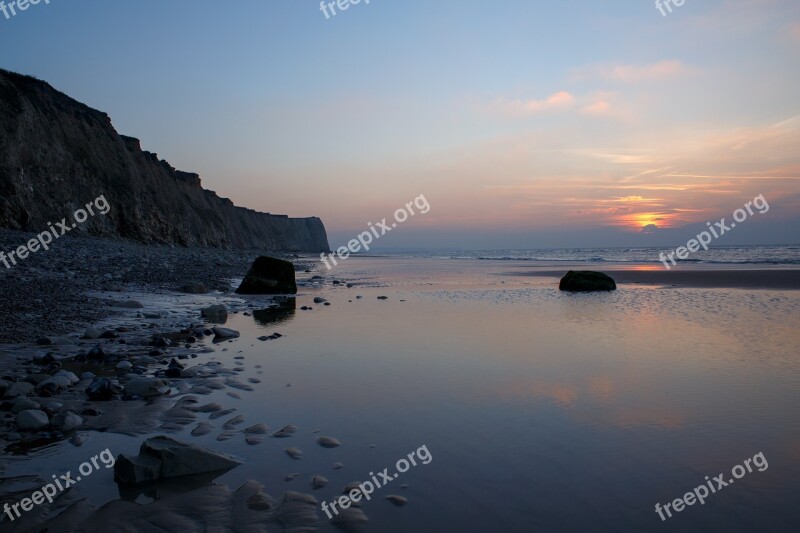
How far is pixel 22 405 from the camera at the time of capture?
4.82m

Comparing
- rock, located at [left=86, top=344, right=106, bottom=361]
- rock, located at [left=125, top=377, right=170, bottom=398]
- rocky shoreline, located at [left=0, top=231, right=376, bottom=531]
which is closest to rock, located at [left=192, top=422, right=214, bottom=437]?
rocky shoreline, located at [left=0, top=231, right=376, bottom=531]

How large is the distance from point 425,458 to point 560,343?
18.6ft

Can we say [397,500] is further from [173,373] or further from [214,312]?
[214,312]

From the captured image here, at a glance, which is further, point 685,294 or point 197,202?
point 197,202

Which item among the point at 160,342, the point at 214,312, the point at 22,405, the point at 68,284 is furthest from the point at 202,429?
the point at 68,284

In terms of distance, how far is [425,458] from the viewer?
3994 millimetres

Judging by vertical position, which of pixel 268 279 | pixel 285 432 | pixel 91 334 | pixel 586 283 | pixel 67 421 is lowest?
pixel 285 432

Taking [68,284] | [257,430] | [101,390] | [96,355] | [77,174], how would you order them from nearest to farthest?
[257,430] < [101,390] < [96,355] < [68,284] < [77,174]

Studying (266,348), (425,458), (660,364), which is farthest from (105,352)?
(660,364)

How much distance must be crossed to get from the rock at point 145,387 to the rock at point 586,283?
18.4 metres

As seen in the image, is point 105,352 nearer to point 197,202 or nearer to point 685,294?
point 685,294

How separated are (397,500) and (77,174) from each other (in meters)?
43.7

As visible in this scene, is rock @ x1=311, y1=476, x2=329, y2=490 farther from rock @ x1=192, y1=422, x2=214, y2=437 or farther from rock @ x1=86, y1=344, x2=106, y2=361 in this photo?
rock @ x1=86, y1=344, x2=106, y2=361

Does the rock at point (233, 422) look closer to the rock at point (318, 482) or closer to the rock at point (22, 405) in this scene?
the rock at point (318, 482)
